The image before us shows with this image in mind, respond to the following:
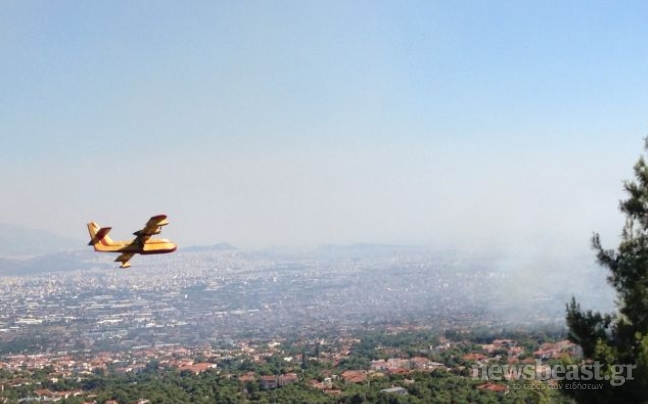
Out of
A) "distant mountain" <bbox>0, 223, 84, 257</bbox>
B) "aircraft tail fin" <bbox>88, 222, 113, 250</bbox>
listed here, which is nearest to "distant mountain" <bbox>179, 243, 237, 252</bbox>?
"distant mountain" <bbox>0, 223, 84, 257</bbox>

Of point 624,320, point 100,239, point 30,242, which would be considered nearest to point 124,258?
point 100,239

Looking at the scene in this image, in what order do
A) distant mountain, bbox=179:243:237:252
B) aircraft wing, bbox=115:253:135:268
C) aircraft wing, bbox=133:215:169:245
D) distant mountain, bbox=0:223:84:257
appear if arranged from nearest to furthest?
aircraft wing, bbox=133:215:169:245, aircraft wing, bbox=115:253:135:268, distant mountain, bbox=0:223:84:257, distant mountain, bbox=179:243:237:252

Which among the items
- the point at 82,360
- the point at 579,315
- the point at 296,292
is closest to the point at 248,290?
the point at 296,292

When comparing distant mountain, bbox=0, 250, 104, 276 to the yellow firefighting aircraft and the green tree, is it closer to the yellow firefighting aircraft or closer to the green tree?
the yellow firefighting aircraft

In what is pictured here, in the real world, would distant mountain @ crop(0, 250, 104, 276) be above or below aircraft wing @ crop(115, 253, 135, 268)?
below

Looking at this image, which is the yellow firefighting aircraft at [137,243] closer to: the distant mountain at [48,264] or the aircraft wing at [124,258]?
the aircraft wing at [124,258]

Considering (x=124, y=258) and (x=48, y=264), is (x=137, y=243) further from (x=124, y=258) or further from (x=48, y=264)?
(x=48, y=264)

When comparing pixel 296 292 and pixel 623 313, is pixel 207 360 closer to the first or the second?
pixel 623 313
